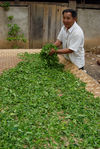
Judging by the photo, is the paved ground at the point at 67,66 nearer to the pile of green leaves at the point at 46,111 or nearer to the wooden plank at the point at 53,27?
the pile of green leaves at the point at 46,111

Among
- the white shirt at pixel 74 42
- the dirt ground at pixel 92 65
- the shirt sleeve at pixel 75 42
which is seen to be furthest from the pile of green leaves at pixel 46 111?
the dirt ground at pixel 92 65

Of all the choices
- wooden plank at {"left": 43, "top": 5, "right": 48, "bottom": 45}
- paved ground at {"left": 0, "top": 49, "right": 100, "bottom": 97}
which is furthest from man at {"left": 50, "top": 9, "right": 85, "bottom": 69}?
wooden plank at {"left": 43, "top": 5, "right": 48, "bottom": 45}

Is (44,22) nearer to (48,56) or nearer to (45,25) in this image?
(45,25)

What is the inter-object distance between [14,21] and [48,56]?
3899 millimetres

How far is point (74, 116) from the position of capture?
8.11 feet

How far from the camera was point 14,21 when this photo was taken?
7.22 metres

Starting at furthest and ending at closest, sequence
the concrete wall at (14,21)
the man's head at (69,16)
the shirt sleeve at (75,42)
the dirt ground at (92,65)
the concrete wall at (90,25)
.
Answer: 1. the concrete wall at (90,25)
2. the concrete wall at (14,21)
3. the dirt ground at (92,65)
4. the shirt sleeve at (75,42)
5. the man's head at (69,16)

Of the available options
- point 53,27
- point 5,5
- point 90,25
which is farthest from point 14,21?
point 90,25

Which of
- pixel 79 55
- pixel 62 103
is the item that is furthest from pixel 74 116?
pixel 79 55

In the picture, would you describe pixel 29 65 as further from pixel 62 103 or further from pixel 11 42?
pixel 11 42

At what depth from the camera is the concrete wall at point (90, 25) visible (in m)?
7.79

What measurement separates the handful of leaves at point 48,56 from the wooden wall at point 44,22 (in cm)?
375

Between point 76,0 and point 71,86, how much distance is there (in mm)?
5434

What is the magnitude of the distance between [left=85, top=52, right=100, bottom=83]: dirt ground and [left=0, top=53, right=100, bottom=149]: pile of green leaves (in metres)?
2.91
